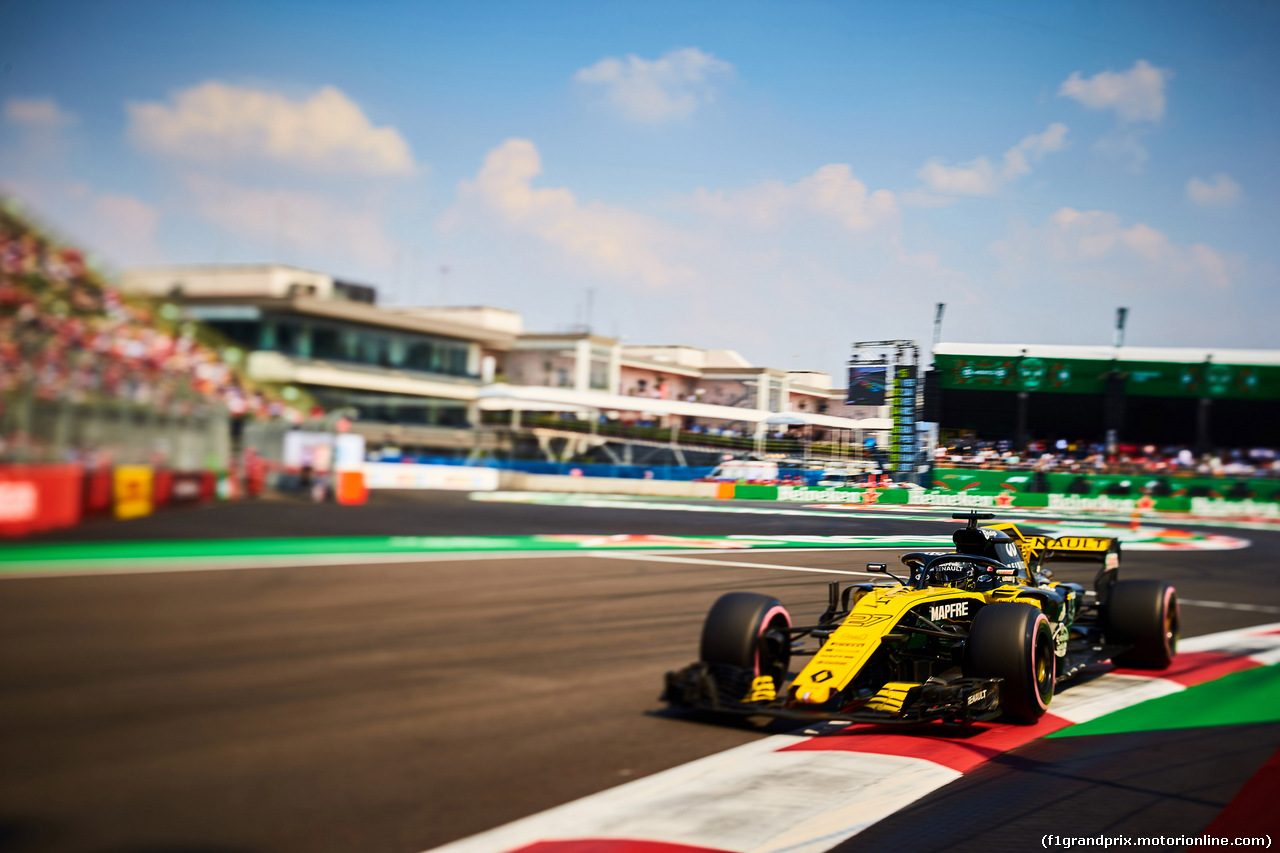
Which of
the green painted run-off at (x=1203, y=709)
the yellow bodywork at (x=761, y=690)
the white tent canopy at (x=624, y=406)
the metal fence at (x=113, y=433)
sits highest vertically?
the white tent canopy at (x=624, y=406)

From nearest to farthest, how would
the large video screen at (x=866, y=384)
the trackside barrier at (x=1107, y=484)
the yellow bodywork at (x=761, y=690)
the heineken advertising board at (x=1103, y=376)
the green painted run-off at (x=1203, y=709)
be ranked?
the yellow bodywork at (x=761, y=690), the green painted run-off at (x=1203, y=709), the large video screen at (x=866, y=384), the heineken advertising board at (x=1103, y=376), the trackside barrier at (x=1107, y=484)

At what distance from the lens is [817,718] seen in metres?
5.48

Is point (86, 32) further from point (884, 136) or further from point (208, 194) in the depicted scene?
point (884, 136)

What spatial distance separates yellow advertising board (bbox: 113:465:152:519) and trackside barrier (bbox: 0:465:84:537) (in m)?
0.12

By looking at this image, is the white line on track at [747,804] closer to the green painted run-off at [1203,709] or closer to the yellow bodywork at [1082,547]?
the green painted run-off at [1203,709]

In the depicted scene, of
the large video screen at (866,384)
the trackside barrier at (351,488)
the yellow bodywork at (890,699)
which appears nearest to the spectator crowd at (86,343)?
the trackside barrier at (351,488)

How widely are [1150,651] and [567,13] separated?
24.6ft

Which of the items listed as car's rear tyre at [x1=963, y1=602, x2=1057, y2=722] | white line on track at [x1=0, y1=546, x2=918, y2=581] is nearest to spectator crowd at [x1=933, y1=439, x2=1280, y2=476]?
car's rear tyre at [x1=963, y1=602, x2=1057, y2=722]

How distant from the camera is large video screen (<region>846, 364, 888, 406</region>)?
6891mm

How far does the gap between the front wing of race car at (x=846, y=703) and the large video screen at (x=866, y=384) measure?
2.06m

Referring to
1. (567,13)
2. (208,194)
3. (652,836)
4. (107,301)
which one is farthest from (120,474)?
(567,13)

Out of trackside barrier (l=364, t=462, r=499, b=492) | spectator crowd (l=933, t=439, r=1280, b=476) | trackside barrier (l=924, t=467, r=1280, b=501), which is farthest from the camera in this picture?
trackside barrier (l=924, t=467, r=1280, b=501)

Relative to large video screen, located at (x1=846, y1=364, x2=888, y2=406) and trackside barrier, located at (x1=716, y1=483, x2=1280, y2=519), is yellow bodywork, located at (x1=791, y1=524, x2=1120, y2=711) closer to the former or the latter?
trackside barrier, located at (x1=716, y1=483, x2=1280, y2=519)

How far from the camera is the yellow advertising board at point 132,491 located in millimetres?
3090
